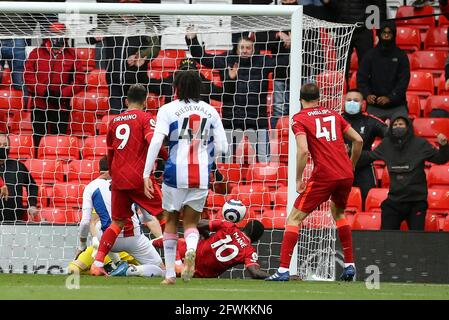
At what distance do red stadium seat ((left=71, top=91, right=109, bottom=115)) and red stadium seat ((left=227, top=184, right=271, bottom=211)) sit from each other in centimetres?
217

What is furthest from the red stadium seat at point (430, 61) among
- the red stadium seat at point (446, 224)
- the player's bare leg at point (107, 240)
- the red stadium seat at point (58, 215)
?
the player's bare leg at point (107, 240)

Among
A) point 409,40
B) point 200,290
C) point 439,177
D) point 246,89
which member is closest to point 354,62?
point 409,40

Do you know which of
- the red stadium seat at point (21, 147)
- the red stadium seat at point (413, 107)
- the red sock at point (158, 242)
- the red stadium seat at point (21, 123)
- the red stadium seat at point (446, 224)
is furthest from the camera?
the red stadium seat at point (413, 107)

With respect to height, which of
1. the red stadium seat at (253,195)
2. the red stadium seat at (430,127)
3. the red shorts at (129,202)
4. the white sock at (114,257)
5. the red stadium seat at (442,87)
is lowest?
the white sock at (114,257)

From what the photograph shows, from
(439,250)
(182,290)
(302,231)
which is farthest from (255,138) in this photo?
(182,290)

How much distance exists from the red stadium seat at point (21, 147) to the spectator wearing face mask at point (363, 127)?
12.5 ft

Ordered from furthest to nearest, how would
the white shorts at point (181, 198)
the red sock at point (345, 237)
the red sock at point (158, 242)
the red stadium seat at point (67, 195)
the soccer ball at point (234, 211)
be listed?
the red stadium seat at point (67, 195) < the red sock at point (158, 242) < the soccer ball at point (234, 211) < the red sock at point (345, 237) < the white shorts at point (181, 198)

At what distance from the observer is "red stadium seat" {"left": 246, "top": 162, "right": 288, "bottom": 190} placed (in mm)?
14422

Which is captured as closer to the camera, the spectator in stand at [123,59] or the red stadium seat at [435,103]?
the spectator in stand at [123,59]

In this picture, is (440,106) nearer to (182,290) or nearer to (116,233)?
(116,233)

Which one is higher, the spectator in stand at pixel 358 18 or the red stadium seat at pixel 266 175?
the spectator in stand at pixel 358 18

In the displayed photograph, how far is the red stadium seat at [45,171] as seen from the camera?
49.3 ft

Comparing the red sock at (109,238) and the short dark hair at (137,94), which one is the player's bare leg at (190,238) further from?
the short dark hair at (137,94)

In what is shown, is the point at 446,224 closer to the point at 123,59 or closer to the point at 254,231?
the point at 254,231
